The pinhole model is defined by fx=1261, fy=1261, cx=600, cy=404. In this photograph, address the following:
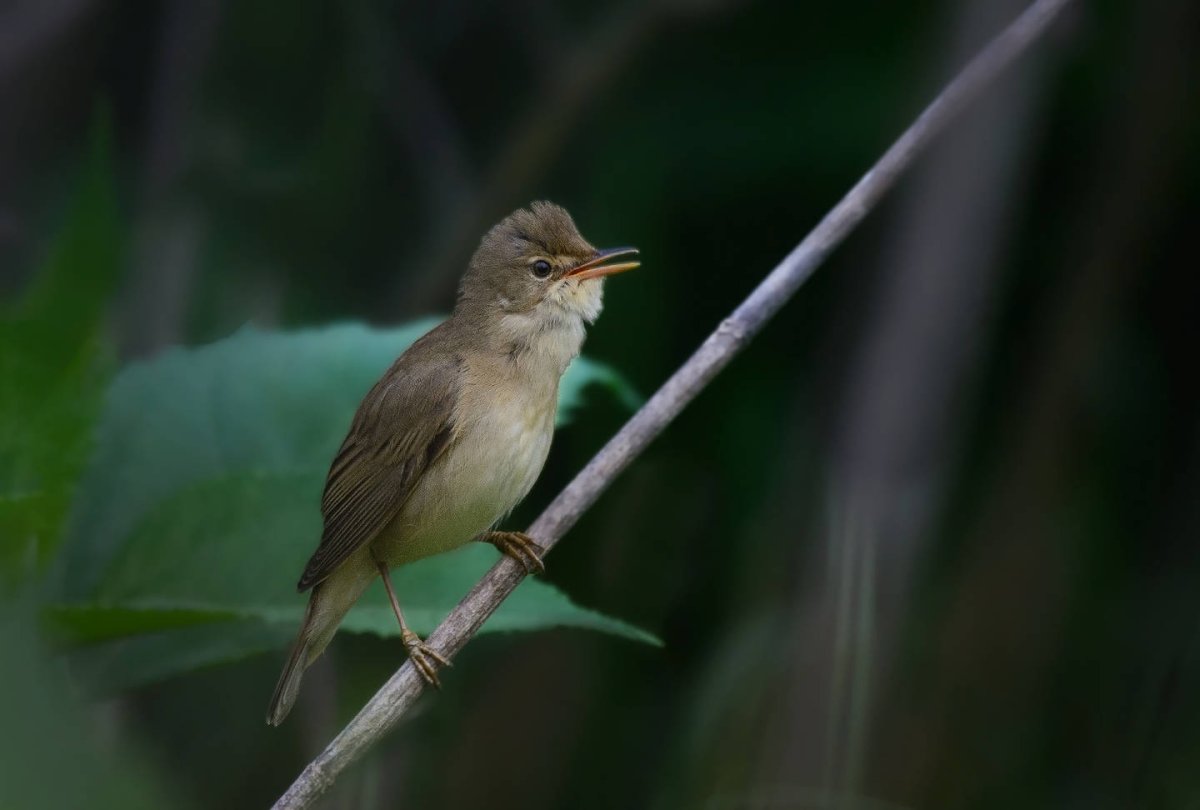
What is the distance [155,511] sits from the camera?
1.68 metres

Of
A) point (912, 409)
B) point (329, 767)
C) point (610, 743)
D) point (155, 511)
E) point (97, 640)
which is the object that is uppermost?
point (912, 409)

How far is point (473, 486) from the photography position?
8.24 feet

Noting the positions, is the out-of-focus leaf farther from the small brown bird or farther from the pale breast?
the pale breast

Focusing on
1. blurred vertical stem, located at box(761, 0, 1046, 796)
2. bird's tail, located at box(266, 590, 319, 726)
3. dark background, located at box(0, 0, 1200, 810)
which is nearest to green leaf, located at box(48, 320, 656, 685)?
bird's tail, located at box(266, 590, 319, 726)

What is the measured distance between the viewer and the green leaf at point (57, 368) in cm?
151

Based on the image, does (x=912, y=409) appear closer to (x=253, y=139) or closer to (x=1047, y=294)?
(x=1047, y=294)

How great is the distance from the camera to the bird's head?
2717 mm

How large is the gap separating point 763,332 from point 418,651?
76.0 inches

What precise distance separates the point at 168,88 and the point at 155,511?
261 cm

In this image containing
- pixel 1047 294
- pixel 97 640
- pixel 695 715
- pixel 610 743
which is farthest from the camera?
pixel 1047 294

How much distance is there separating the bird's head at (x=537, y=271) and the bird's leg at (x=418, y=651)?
711 mm

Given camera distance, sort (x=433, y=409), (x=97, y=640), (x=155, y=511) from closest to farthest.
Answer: (x=97, y=640)
(x=155, y=511)
(x=433, y=409)

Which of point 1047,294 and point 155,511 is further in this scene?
point 1047,294

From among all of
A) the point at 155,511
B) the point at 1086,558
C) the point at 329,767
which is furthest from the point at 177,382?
the point at 1086,558
